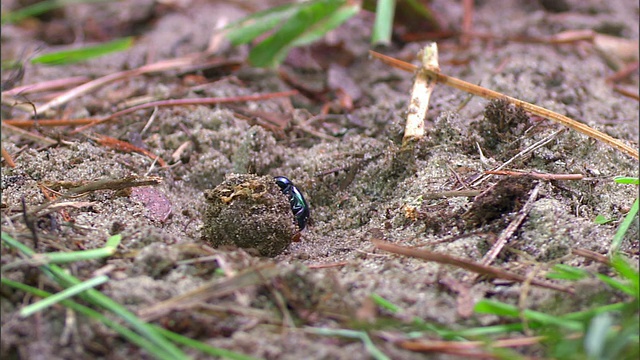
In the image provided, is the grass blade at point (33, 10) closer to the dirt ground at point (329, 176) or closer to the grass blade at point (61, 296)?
the dirt ground at point (329, 176)

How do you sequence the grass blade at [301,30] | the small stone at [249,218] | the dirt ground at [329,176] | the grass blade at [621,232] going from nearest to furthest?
the dirt ground at [329,176] < the grass blade at [621,232] < the small stone at [249,218] < the grass blade at [301,30]

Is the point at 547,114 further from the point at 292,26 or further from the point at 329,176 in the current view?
the point at 292,26

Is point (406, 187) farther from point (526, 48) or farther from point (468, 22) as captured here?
point (468, 22)

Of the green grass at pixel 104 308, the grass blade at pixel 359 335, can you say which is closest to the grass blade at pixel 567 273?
the grass blade at pixel 359 335

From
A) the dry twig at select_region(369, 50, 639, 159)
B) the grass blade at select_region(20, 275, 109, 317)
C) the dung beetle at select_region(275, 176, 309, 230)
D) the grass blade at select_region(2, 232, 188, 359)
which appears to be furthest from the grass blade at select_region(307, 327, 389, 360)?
the dry twig at select_region(369, 50, 639, 159)

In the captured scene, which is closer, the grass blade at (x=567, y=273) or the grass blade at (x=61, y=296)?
the grass blade at (x=61, y=296)

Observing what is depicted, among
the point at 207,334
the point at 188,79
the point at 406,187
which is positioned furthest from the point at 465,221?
the point at 188,79
